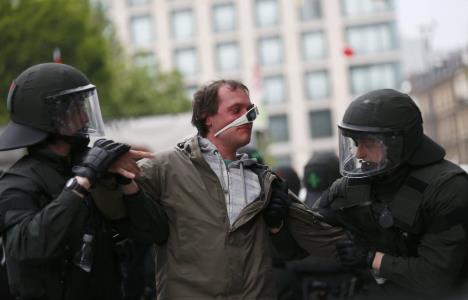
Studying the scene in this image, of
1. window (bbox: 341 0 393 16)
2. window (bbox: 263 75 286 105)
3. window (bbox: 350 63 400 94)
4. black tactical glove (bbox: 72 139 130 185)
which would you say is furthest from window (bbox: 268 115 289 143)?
black tactical glove (bbox: 72 139 130 185)

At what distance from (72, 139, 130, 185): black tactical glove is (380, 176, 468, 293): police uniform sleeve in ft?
4.51

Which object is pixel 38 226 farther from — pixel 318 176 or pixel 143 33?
pixel 143 33

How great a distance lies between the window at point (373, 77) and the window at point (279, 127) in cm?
519

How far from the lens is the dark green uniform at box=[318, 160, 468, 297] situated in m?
3.59

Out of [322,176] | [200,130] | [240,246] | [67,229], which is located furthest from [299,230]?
[322,176]

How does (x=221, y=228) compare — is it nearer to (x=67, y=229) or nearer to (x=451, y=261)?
(x=67, y=229)

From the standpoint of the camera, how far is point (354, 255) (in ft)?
12.6

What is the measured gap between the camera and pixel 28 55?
19.0m

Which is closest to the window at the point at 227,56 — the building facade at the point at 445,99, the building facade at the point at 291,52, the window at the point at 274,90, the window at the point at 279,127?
the building facade at the point at 291,52

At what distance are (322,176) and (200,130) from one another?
2.59m

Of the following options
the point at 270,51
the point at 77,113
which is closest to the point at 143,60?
the point at 270,51

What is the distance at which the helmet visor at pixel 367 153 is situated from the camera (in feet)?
12.5

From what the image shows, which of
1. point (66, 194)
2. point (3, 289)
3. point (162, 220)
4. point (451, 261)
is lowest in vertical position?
point (3, 289)

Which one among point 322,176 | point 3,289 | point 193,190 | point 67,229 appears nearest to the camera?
point 67,229
